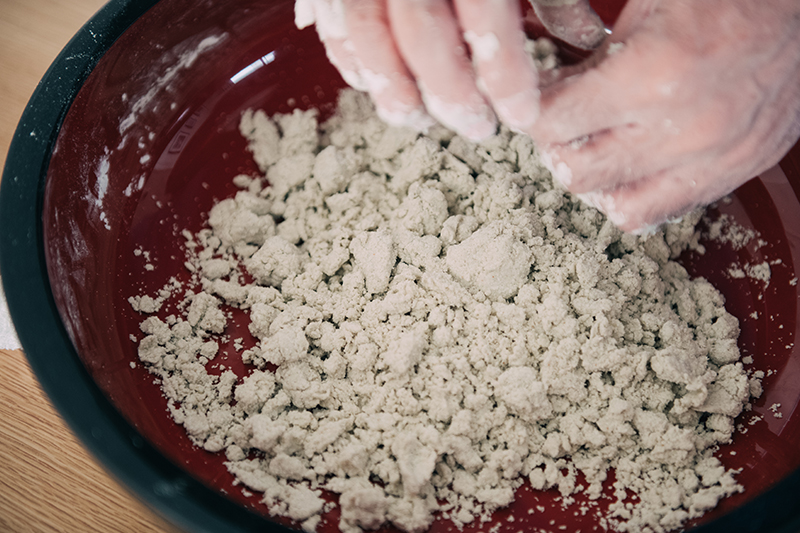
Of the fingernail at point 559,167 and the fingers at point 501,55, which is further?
the fingernail at point 559,167

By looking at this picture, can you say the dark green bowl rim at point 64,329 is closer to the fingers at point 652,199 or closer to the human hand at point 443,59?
the human hand at point 443,59

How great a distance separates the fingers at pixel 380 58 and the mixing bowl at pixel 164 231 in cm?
30

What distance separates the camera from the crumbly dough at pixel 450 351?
0.51 m

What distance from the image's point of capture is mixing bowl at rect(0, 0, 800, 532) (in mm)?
439

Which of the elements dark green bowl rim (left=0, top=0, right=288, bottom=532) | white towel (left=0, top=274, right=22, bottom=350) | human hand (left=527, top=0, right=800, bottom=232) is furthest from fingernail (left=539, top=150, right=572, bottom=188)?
white towel (left=0, top=274, right=22, bottom=350)

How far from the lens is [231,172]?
2.28ft

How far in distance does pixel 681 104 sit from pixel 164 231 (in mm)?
544

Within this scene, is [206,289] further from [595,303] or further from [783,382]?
[783,382]

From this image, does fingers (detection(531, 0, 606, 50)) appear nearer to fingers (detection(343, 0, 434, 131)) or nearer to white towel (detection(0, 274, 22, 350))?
fingers (detection(343, 0, 434, 131))

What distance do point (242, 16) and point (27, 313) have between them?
17.0 inches

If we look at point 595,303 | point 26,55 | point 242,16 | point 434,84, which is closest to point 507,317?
point 595,303

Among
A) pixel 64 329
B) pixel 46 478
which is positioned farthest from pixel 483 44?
pixel 46 478

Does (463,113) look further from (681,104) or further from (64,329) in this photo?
(64,329)

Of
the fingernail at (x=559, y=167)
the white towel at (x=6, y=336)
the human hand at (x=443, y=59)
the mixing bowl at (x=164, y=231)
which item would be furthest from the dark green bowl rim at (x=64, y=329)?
the fingernail at (x=559, y=167)
